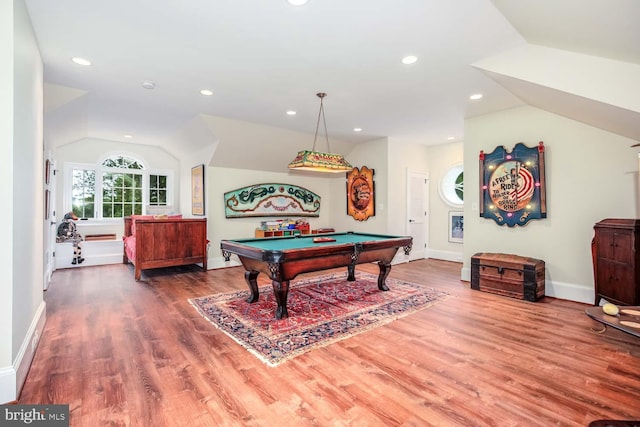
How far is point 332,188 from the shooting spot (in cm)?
784

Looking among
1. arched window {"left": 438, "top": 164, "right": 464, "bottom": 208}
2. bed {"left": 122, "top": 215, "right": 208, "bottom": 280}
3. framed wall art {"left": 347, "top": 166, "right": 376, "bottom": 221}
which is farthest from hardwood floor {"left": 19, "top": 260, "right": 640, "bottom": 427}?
arched window {"left": 438, "top": 164, "right": 464, "bottom": 208}

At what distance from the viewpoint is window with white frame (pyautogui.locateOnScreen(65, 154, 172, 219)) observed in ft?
21.4

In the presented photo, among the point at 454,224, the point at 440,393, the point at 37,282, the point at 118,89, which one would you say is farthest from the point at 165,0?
the point at 454,224

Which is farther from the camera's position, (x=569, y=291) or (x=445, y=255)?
(x=445, y=255)

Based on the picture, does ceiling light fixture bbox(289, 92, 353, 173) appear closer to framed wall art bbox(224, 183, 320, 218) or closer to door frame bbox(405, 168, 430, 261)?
framed wall art bbox(224, 183, 320, 218)

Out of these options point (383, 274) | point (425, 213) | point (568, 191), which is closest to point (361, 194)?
point (425, 213)

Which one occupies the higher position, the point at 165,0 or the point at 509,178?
the point at 165,0

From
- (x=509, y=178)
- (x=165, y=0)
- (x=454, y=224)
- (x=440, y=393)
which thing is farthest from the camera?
(x=454, y=224)

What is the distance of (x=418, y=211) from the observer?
6.95m

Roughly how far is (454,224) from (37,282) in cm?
689

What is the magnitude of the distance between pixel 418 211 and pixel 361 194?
1381 millimetres

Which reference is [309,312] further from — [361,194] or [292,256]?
[361,194]

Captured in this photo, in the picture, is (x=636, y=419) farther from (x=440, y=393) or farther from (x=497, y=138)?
(x=497, y=138)

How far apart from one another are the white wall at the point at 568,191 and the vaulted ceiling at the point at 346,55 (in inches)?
11.7
